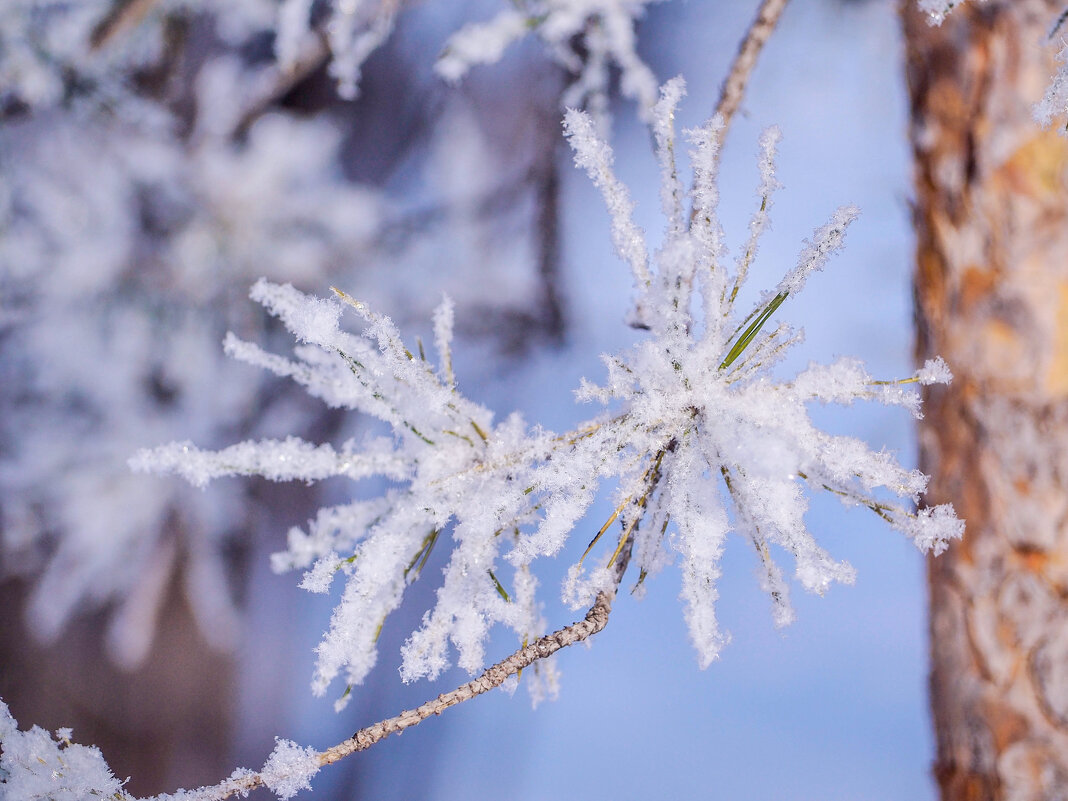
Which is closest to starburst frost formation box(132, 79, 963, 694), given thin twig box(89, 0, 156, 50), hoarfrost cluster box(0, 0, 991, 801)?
hoarfrost cluster box(0, 0, 991, 801)

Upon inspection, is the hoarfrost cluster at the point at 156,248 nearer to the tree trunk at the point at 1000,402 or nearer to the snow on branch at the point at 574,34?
the snow on branch at the point at 574,34

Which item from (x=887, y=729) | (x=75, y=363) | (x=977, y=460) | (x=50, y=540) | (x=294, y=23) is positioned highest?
(x=294, y=23)

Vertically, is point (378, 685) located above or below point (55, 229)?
below

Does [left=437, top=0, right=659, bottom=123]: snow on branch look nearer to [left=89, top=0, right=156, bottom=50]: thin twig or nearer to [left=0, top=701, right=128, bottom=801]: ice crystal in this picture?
[left=89, top=0, right=156, bottom=50]: thin twig

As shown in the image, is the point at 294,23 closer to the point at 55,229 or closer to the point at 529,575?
the point at 55,229

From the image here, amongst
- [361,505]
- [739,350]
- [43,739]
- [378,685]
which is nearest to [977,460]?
[739,350]

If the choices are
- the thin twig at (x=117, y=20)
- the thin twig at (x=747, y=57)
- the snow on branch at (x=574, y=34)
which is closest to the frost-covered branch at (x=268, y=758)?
the thin twig at (x=747, y=57)
